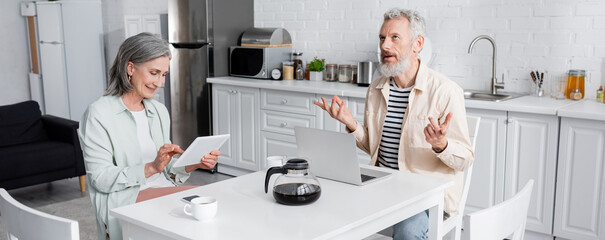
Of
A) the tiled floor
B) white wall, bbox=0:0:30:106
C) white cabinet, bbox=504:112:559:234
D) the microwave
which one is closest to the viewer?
white cabinet, bbox=504:112:559:234

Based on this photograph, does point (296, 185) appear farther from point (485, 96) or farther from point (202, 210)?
point (485, 96)

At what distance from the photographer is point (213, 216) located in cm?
173

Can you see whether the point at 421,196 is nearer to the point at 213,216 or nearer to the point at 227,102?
the point at 213,216

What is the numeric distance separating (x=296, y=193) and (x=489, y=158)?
2.06 meters

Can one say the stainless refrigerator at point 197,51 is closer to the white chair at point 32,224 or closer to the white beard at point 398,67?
the white beard at point 398,67

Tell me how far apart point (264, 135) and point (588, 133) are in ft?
8.11

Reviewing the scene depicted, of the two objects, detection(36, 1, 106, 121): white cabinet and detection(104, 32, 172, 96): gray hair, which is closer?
detection(104, 32, 172, 96): gray hair

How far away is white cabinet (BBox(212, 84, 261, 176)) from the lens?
4.90m

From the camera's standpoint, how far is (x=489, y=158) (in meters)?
3.56

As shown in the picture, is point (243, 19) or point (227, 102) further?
point (243, 19)

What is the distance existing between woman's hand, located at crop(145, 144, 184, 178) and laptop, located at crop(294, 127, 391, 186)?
455mm

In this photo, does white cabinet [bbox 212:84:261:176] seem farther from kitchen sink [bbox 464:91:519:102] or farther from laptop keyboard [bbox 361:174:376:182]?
laptop keyboard [bbox 361:174:376:182]

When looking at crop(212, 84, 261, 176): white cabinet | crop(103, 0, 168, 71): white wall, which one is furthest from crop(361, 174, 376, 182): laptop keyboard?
crop(103, 0, 168, 71): white wall

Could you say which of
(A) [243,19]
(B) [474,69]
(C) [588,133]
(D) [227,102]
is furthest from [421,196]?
(A) [243,19]
